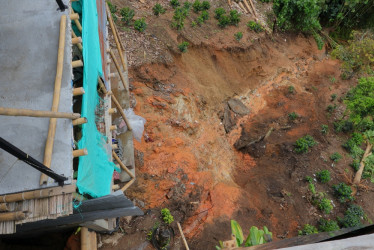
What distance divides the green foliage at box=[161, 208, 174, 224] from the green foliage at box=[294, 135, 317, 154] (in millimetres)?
6258

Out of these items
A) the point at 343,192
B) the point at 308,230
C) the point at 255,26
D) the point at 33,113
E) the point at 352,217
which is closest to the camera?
the point at 33,113

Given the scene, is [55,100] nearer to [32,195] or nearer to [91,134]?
[91,134]

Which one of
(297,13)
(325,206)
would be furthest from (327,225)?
(297,13)

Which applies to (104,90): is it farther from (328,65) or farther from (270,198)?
(328,65)

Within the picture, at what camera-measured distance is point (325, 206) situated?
9.37 m

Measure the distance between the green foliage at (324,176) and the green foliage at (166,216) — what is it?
6225 millimetres

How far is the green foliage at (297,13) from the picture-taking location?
1278 centimetres

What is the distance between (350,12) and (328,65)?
12.2 ft

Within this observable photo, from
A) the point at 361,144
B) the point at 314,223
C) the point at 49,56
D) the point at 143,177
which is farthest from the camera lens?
the point at 361,144

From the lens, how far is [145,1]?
11.6m

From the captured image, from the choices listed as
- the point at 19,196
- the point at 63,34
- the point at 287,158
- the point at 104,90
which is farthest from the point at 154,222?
the point at 287,158

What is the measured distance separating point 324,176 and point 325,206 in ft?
4.04

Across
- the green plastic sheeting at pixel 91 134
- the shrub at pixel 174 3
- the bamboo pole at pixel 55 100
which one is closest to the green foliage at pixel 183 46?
the shrub at pixel 174 3

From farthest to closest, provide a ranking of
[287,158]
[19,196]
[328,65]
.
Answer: [328,65]
[287,158]
[19,196]
